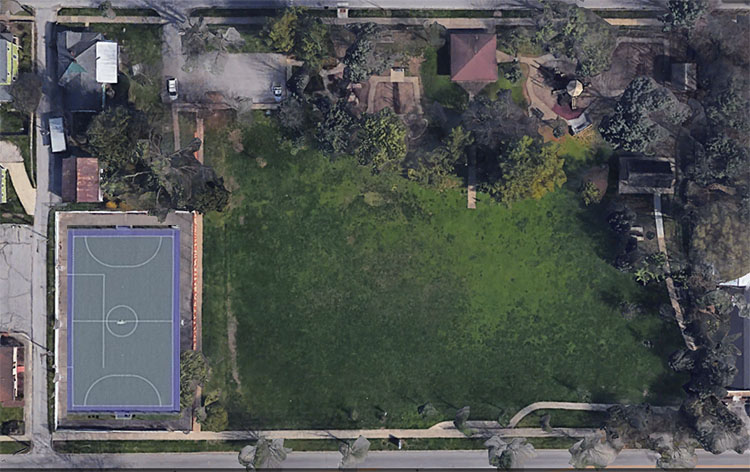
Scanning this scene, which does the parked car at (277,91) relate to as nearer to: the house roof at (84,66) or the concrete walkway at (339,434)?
the house roof at (84,66)

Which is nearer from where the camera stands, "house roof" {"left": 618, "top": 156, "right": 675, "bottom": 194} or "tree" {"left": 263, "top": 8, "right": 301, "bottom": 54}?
"tree" {"left": 263, "top": 8, "right": 301, "bottom": 54}

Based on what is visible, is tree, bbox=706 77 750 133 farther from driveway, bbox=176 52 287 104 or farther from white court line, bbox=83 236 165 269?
white court line, bbox=83 236 165 269

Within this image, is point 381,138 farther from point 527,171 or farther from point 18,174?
point 18,174

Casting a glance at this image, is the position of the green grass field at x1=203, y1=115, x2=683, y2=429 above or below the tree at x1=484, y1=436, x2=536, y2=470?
above

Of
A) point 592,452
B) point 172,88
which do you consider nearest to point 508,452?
point 592,452

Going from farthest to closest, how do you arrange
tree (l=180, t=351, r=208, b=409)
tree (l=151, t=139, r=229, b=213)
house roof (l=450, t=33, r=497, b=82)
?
1. house roof (l=450, t=33, r=497, b=82)
2. tree (l=180, t=351, r=208, b=409)
3. tree (l=151, t=139, r=229, b=213)

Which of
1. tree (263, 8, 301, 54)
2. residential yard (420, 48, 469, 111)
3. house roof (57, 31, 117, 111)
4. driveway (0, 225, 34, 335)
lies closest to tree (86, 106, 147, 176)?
house roof (57, 31, 117, 111)

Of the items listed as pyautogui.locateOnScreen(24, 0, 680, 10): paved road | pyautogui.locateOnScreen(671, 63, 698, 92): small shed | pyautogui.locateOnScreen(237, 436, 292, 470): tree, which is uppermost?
pyautogui.locateOnScreen(24, 0, 680, 10): paved road

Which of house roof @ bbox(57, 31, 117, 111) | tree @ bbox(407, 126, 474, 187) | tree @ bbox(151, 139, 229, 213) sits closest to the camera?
tree @ bbox(407, 126, 474, 187)
